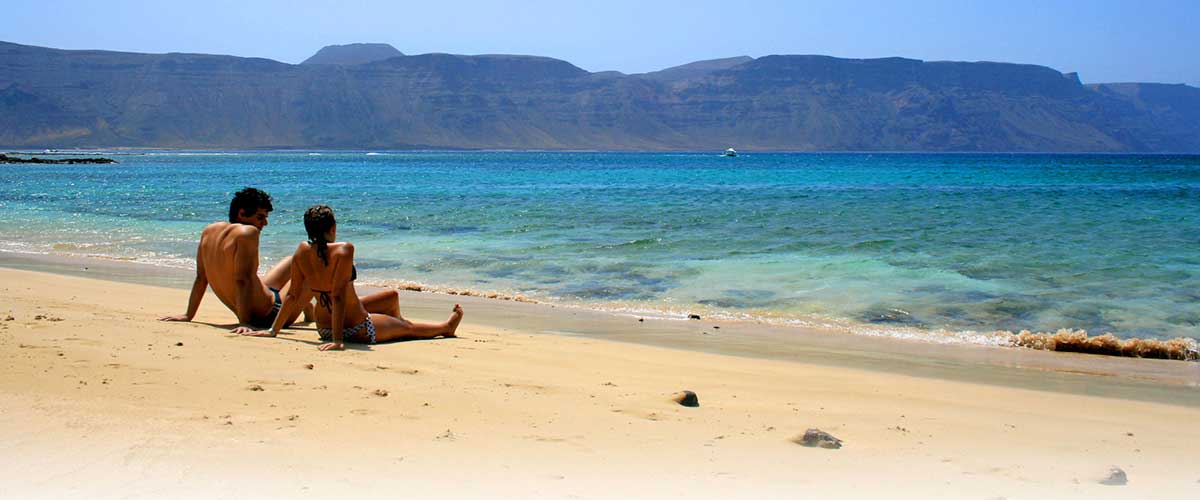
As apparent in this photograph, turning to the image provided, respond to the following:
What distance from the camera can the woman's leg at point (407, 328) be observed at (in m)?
6.75

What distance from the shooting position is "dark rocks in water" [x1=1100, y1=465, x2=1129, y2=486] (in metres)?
3.97

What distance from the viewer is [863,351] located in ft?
25.4

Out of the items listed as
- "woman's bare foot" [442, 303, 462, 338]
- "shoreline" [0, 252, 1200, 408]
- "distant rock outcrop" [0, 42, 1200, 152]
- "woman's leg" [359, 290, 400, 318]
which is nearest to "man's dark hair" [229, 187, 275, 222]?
"woman's leg" [359, 290, 400, 318]

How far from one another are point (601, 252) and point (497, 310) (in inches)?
206

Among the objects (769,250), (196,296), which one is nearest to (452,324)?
(196,296)

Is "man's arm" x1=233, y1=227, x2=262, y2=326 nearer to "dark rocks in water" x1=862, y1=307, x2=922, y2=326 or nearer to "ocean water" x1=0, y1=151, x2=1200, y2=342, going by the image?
"ocean water" x1=0, y1=151, x2=1200, y2=342

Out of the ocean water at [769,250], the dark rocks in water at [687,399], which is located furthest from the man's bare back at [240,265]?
the ocean water at [769,250]

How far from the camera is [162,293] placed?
9.98 meters

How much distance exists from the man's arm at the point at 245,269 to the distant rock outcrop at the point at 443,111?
157 metres

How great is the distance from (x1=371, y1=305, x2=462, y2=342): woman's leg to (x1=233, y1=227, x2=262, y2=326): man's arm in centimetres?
95

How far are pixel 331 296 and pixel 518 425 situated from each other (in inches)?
99.3

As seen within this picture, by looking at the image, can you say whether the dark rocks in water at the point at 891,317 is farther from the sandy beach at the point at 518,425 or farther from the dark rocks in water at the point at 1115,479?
the dark rocks in water at the point at 1115,479

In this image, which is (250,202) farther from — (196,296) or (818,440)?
(818,440)

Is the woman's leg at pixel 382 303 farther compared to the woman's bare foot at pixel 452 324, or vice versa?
the woman's bare foot at pixel 452 324
